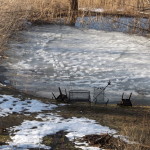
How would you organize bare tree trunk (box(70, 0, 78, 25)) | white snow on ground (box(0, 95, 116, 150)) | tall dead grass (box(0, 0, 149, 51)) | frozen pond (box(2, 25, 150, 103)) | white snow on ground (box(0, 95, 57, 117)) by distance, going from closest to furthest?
white snow on ground (box(0, 95, 116, 150)) → white snow on ground (box(0, 95, 57, 117)) → frozen pond (box(2, 25, 150, 103)) → tall dead grass (box(0, 0, 149, 51)) → bare tree trunk (box(70, 0, 78, 25))

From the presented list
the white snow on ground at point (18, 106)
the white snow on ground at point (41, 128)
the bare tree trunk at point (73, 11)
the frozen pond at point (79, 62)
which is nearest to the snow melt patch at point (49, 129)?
the white snow on ground at point (41, 128)

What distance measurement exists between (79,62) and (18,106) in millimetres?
4249

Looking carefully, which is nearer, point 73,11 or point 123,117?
point 123,117

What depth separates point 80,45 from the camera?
1255 cm

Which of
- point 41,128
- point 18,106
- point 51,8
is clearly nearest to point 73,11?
point 51,8

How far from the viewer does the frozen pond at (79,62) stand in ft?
27.1

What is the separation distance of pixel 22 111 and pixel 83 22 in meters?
11.0

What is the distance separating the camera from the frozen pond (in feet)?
27.1

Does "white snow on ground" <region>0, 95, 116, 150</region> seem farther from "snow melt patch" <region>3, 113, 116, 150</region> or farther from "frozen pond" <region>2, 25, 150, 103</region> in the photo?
"frozen pond" <region>2, 25, 150, 103</region>

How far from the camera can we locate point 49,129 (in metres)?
5.19

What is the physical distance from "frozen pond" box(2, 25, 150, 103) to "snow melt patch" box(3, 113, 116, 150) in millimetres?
2007

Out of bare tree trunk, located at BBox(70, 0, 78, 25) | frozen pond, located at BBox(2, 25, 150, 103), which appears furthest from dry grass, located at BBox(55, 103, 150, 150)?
bare tree trunk, located at BBox(70, 0, 78, 25)

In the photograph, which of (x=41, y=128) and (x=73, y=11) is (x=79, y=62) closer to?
(x=41, y=128)

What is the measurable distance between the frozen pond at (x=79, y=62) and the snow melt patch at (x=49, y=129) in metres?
2.01
